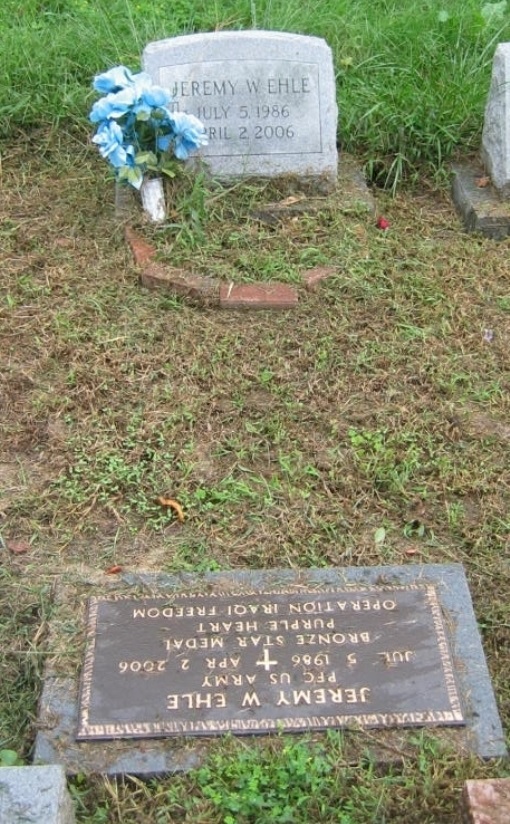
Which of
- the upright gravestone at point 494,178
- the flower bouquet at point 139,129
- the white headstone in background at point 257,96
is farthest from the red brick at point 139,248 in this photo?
the upright gravestone at point 494,178

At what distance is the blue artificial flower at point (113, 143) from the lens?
12.3 ft

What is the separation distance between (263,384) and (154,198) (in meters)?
1.01

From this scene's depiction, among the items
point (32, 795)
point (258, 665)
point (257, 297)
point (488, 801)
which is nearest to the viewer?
point (32, 795)

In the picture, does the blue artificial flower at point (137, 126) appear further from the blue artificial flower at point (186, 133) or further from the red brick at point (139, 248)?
the red brick at point (139, 248)

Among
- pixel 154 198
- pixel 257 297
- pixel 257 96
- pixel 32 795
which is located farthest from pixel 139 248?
pixel 32 795

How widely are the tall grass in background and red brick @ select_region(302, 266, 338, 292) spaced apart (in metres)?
0.77

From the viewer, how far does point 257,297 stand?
143 inches

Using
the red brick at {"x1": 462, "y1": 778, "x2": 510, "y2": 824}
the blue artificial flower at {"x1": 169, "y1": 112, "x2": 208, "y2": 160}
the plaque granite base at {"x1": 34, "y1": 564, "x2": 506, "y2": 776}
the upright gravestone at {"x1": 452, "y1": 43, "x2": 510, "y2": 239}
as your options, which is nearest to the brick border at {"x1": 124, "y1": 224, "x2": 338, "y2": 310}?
the blue artificial flower at {"x1": 169, "y1": 112, "x2": 208, "y2": 160}

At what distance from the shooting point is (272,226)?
13.2 ft

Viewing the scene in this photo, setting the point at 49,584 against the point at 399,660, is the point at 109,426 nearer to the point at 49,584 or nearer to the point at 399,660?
the point at 49,584

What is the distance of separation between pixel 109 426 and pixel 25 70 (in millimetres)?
2226

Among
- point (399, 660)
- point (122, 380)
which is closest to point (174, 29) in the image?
point (122, 380)

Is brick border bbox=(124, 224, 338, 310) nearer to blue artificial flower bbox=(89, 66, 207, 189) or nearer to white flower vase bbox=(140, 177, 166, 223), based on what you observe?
white flower vase bbox=(140, 177, 166, 223)

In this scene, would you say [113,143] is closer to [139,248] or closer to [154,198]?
[154,198]
